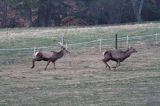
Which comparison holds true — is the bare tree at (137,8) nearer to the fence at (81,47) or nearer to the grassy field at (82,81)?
the fence at (81,47)

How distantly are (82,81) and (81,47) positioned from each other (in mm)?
18536

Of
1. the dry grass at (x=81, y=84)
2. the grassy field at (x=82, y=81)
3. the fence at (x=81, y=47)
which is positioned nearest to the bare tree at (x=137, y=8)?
the fence at (x=81, y=47)

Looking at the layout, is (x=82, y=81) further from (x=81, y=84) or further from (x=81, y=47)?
(x=81, y=47)

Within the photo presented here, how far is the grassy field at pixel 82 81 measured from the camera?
60.3 ft

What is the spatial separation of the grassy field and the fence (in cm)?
6

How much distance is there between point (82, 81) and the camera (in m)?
23.8

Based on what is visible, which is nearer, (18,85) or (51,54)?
(18,85)

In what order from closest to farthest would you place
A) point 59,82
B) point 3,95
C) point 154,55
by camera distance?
point 3,95, point 59,82, point 154,55

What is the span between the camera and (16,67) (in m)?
31.0

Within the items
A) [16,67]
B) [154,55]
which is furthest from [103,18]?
[16,67]

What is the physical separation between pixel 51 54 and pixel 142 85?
27.8ft

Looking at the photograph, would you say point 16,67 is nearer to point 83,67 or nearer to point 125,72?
point 83,67

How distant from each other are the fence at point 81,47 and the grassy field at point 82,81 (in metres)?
0.06

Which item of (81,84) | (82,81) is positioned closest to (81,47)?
(82,81)
